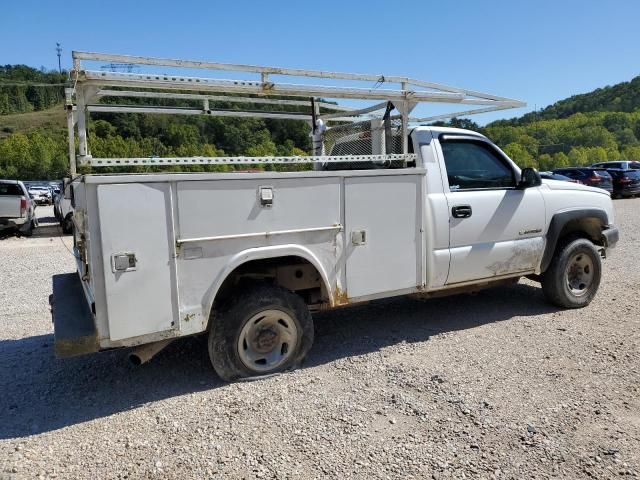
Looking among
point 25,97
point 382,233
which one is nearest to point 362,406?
point 382,233

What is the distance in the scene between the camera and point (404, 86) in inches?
191

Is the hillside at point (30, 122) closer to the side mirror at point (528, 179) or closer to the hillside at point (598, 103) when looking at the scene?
the hillside at point (598, 103)

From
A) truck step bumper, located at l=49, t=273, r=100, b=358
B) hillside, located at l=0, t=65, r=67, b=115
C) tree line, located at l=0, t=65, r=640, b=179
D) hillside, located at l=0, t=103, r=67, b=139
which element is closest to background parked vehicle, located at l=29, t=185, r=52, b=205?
tree line, located at l=0, t=65, r=640, b=179

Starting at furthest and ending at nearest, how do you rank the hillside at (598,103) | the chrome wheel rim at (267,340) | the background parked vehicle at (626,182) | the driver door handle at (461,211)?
the hillside at (598,103)
the background parked vehicle at (626,182)
the driver door handle at (461,211)
the chrome wheel rim at (267,340)

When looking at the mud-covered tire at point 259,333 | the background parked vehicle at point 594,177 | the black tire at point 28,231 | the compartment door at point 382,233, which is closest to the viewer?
the mud-covered tire at point 259,333

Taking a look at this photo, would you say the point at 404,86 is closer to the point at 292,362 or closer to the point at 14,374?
the point at 292,362

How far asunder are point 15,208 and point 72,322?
14.0m

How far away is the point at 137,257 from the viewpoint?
3547 mm

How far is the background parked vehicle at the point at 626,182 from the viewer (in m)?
25.6

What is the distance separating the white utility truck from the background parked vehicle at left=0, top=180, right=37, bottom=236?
12.2m

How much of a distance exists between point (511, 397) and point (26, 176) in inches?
3212

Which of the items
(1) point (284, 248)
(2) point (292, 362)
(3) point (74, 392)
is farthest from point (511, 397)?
(3) point (74, 392)

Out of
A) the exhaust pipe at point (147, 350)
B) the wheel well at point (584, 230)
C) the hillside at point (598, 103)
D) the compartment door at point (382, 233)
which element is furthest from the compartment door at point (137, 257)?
the hillside at point (598, 103)

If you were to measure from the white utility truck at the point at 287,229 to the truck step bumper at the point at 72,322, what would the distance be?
0.02 m
